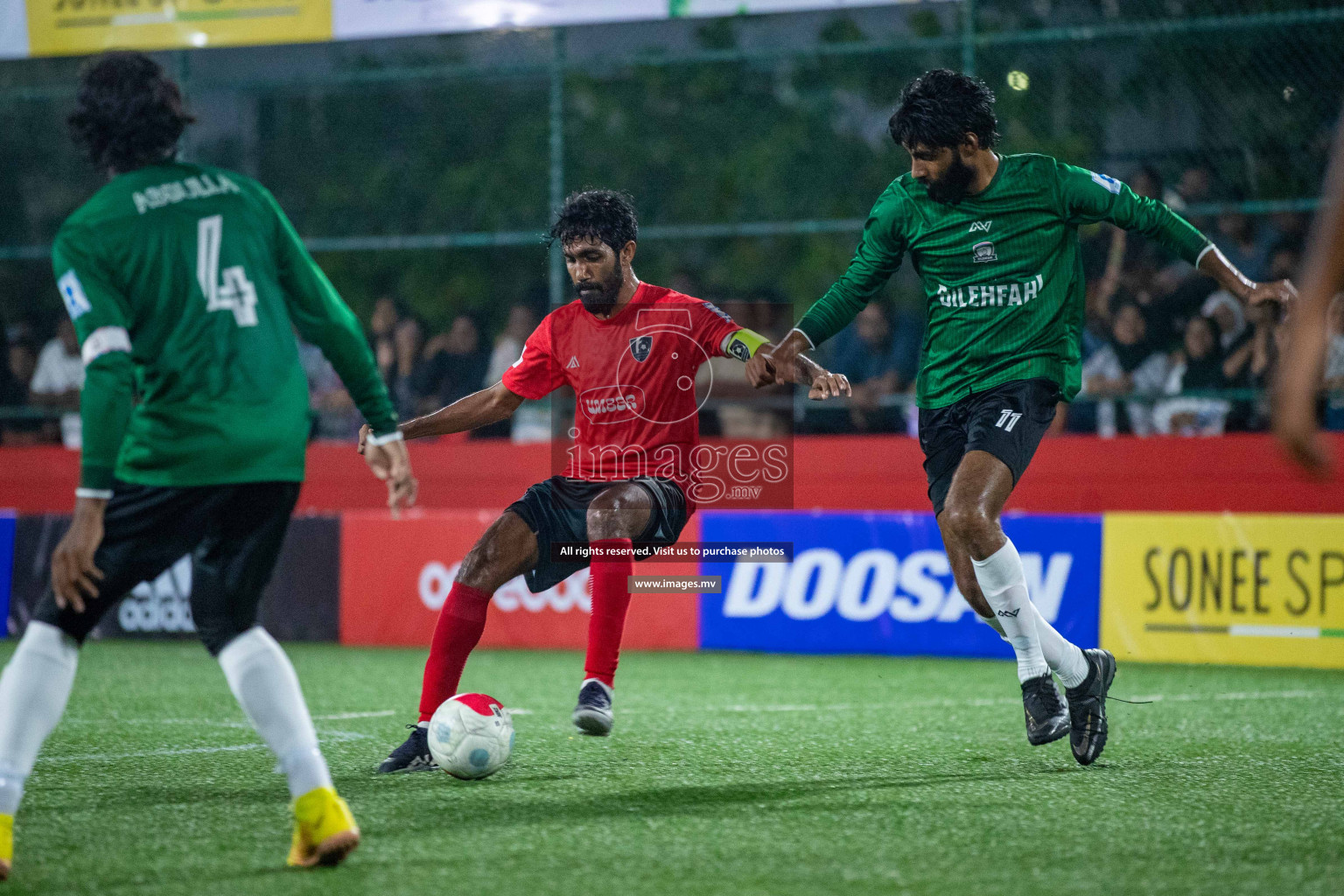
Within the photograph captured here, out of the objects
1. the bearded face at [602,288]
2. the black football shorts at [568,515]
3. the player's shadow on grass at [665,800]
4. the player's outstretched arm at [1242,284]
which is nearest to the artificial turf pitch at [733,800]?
the player's shadow on grass at [665,800]

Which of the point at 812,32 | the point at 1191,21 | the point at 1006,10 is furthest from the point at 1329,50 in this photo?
the point at 812,32

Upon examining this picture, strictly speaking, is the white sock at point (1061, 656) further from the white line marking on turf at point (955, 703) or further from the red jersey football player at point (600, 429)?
the white line marking on turf at point (955, 703)

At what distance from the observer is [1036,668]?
5.42m

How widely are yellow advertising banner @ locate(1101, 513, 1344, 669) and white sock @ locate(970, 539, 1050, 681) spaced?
4070 millimetres

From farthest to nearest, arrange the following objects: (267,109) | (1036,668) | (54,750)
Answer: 1. (267,109)
2. (54,750)
3. (1036,668)

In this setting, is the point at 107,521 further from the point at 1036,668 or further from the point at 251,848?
the point at 1036,668

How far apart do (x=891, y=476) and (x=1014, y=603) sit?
611 centimetres

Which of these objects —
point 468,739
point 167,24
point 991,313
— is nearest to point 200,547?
point 468,739

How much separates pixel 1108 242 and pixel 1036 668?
6.33 meters

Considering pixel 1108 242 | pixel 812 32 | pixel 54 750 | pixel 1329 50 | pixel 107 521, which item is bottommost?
pixel 54 750

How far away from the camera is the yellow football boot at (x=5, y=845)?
3662mm

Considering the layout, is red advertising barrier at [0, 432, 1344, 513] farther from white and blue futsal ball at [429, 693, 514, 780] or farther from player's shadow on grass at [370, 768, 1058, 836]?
white and blue futsal ball at [429, 693, 514, 780]

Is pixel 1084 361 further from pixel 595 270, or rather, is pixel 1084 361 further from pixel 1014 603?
pixel 595 270

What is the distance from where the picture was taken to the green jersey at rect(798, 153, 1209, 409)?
557cm
